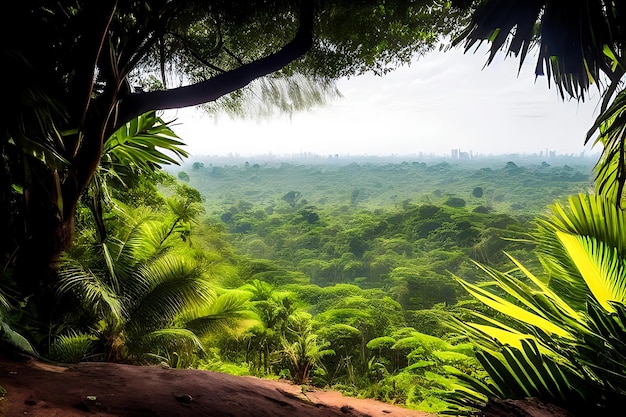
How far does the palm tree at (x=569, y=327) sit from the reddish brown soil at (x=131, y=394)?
62.3 inches

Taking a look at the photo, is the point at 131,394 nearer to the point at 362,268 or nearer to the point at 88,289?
the point at 88,289

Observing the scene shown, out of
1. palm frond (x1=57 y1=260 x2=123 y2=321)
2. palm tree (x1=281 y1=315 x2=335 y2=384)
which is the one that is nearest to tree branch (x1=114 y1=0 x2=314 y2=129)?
palm frond (x1=57 y1=260 x2=123 y2=321)

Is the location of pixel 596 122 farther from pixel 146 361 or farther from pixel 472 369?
pixel 146 361

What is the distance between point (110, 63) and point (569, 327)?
3.30 meters

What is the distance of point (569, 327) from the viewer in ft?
5.24

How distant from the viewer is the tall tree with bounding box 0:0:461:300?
7.93 feet

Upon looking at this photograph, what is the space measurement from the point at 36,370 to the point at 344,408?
7.92ft

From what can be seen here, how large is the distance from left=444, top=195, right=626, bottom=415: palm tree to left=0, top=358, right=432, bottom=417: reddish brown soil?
1.58 metres

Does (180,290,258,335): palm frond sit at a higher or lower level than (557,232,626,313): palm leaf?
lower

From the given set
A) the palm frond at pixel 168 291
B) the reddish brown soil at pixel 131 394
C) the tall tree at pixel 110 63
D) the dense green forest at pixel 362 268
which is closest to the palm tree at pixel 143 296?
the palm frond at pixel 168 291

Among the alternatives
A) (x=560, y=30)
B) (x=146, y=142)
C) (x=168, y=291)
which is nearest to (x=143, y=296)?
(x=168, y=291)

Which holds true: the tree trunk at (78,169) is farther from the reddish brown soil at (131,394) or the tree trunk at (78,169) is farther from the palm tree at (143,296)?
the reddish brown soil at (131,394)

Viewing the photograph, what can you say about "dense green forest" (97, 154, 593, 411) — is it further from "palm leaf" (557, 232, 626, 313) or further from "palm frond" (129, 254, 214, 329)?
"palm frond" (129, 254, 214, 329)

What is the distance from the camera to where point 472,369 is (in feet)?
16.3
